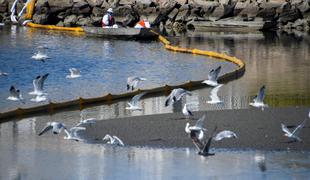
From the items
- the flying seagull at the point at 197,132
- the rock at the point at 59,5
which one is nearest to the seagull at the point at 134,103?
the flying seagull at the point at 197,132

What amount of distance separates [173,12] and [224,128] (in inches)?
1605

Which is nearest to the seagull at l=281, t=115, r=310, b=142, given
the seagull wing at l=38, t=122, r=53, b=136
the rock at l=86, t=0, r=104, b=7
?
the seagull wing at l=38, t=122, r=53, b=136

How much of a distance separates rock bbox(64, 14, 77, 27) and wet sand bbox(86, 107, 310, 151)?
123ft

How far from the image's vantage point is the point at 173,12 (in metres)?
68.1

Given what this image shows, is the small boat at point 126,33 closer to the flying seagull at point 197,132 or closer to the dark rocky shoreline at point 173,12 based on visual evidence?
the dark rocky shoreline at point 173,12

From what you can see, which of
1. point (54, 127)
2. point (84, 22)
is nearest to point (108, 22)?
point (84, 22)

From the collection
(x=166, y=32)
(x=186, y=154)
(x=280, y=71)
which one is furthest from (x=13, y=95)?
(x=166, y=32)

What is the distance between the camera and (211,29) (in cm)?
6475

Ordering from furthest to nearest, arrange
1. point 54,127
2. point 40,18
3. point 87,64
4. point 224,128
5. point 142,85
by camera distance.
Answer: point 40,18 < point 87,64 < point 142,85 < point 224,128 < point 54,127

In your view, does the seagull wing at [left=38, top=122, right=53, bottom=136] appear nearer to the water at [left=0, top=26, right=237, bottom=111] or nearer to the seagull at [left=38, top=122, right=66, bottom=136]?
the seagull at [left=38, top=122, right=66, bottom=136]

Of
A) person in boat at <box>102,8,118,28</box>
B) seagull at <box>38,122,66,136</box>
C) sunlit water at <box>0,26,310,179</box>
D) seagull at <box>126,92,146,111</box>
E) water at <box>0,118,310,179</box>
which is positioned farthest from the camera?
person in boat at <box>102,8,118,28</box>

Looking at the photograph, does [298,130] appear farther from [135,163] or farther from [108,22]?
[108,22]

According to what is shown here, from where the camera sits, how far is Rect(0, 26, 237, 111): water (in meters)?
38.8

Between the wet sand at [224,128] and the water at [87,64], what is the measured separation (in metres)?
5.20
